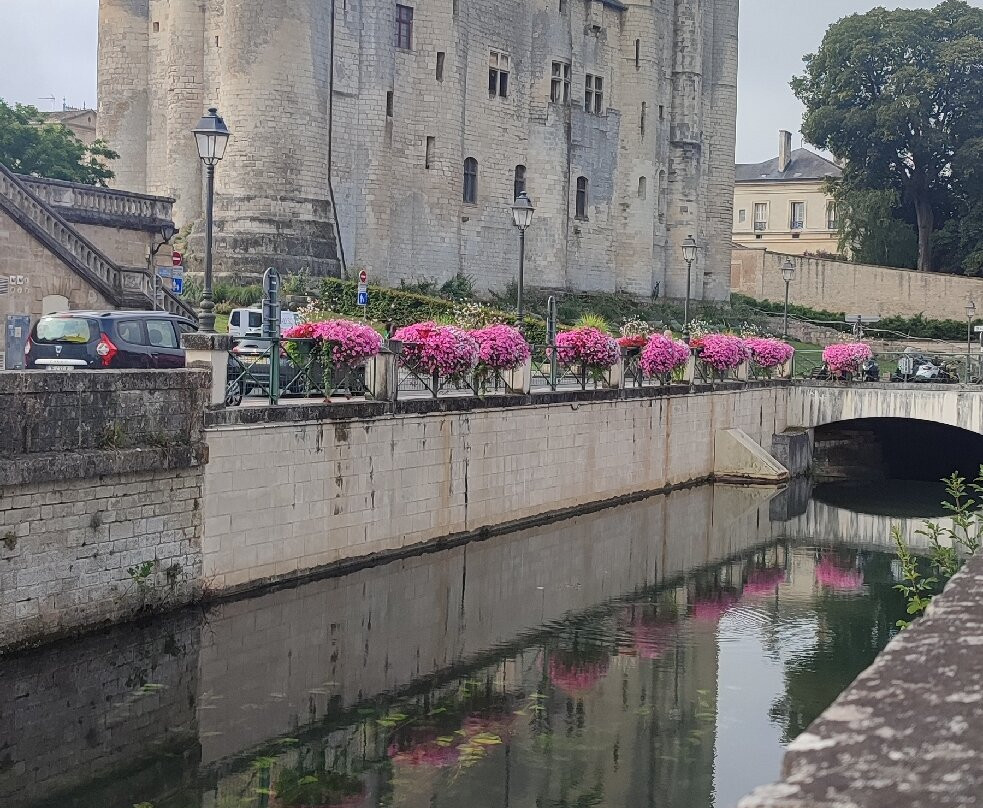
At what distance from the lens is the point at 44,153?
42.8 m

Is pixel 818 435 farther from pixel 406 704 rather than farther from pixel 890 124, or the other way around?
pixel 890 124

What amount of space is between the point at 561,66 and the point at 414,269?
12316mm

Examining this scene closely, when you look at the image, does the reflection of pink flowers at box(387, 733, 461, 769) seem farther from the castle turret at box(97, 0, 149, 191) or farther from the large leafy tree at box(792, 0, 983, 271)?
the large leafy tree at box(792, 0, 983, 271)

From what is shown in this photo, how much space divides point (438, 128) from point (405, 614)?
31.2 metres

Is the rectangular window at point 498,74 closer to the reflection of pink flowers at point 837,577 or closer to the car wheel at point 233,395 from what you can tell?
the reflection of pink flowers at point 837,577

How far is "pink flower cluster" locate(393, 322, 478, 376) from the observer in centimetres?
2141

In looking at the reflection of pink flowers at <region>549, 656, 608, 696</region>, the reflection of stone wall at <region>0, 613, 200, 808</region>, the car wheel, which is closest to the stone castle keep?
the car wheel

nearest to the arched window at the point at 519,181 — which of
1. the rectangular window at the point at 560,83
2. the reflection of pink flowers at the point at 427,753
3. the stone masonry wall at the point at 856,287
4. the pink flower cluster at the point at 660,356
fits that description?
the rectangular window at the point at 560,83

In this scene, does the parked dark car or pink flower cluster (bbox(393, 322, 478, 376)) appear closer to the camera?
the parked dark car

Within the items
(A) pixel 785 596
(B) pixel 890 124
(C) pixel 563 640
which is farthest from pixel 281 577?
(B) pixel 890 124

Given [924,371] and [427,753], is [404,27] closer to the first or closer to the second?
[924,371]

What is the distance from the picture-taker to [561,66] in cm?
5416

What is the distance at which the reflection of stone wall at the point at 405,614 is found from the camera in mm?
13992

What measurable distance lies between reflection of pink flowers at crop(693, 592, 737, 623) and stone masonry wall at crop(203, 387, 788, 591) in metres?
4.08
